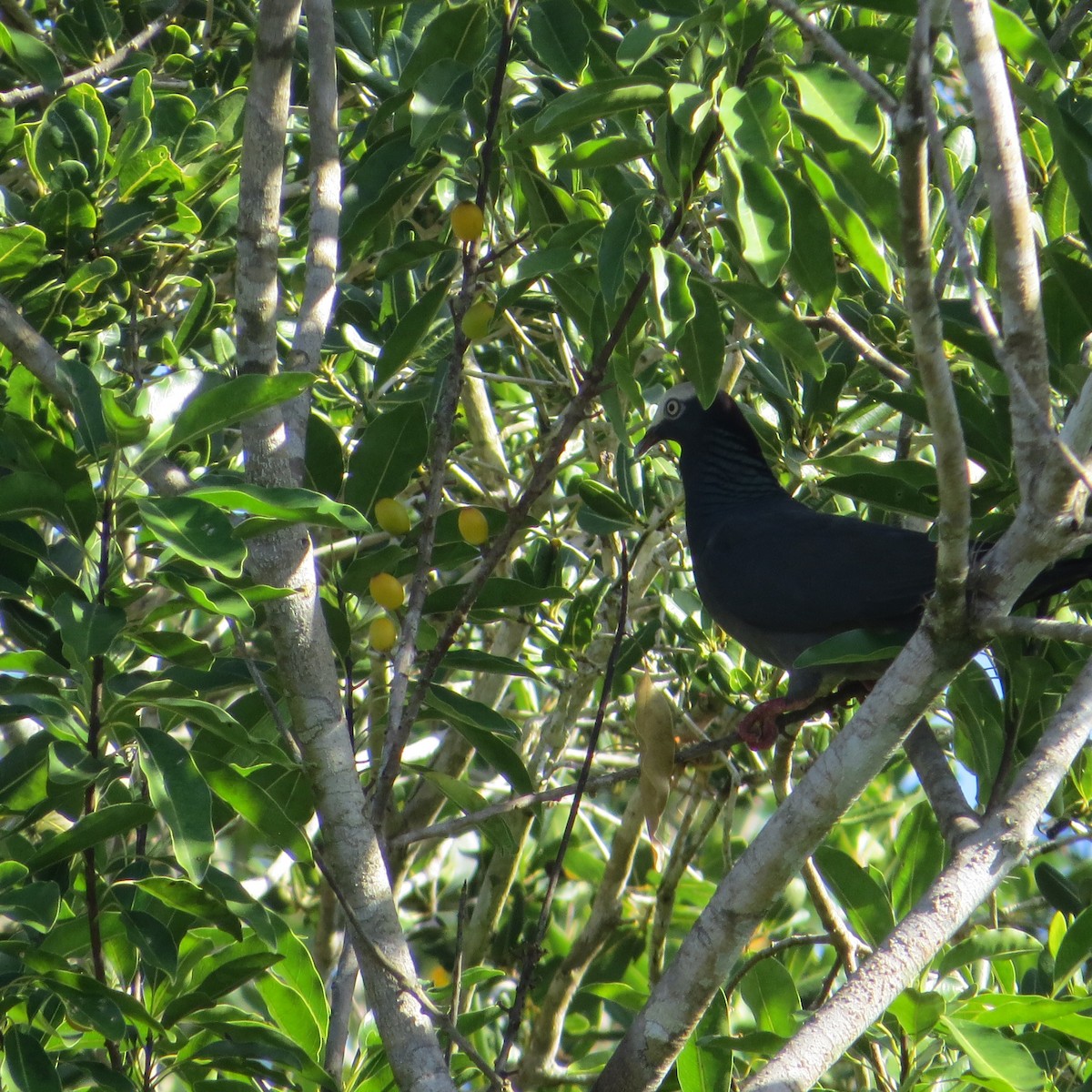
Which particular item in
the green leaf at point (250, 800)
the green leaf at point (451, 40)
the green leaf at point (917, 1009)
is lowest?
the green leaf at point (917, 1009)

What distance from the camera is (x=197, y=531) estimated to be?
207 centimetres

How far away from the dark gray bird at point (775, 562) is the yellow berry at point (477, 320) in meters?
1.20

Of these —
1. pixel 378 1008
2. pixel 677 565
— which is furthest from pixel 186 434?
pixel 677 565

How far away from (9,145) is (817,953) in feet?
12.4

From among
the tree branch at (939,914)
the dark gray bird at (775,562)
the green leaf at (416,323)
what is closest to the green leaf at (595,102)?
the green leaf at (416,323)

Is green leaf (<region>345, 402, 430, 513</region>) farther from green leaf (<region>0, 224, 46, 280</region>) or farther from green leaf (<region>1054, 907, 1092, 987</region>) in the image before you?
green leaf (<region>1054, 907, 1092, 987</region>)

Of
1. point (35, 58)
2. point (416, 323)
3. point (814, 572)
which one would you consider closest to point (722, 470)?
point (814, 572)

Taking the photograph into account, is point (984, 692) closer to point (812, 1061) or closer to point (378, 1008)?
point (812, 1061)

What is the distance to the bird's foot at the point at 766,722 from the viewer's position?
11.3ft

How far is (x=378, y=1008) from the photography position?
93.6 inches

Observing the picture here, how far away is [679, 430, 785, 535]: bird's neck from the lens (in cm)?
436

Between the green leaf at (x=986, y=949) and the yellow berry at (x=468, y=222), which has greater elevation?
the yellow berry at (x=468, y=222)

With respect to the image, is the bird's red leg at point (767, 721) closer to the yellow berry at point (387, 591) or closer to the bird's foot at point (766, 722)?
the bird's foot at point (766, 722)

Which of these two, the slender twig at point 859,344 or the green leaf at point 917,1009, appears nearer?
the green leaf at point 917,1009
